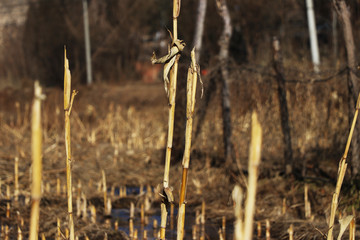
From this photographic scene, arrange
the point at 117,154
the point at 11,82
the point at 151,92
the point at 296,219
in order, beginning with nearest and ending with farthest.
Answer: the point at 296,219 → the point at 117,154 → the point at 151,92 → the point at 11,82

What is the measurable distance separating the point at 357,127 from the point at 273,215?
96 centimetres

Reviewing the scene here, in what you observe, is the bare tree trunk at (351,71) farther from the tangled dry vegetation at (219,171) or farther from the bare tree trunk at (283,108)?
the bare tree trunk at (283,108)

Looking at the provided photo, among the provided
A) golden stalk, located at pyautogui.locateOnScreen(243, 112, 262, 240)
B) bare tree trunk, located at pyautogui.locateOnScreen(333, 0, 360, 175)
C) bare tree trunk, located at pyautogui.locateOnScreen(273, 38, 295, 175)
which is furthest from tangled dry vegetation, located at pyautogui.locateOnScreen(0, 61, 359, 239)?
golden stalk, located at pyautogui.locateOnScreen(243, 112, 262, 240)

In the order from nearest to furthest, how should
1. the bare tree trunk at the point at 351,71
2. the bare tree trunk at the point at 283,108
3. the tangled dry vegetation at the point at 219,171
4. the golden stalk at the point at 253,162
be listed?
the golden stalk at the point at 253,162 < the tangled dry vegetation at the point at 219,171 < the bare tree trunk at the point at 351,71 < the bare tree trunk at the point at 283,108

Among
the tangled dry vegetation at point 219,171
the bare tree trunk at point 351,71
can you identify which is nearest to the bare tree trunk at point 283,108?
the tangled dry vegetation at point 219,171

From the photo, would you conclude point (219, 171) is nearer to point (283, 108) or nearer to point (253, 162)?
point (283, 108)

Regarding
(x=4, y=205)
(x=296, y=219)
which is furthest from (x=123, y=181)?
(x=296, y=219)

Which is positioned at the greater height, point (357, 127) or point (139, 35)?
point (139, 35)

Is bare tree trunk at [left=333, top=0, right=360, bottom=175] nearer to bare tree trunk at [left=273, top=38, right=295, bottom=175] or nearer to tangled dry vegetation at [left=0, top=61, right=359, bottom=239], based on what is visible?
tangled dry vegetation at [left=0, top=61, right=359, bottom=239]

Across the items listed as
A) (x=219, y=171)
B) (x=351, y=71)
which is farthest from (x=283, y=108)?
(x=219, y=171)

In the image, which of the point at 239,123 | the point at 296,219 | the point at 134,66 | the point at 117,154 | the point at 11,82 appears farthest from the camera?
the point at 134,66

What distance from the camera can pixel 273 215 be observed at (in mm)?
4477

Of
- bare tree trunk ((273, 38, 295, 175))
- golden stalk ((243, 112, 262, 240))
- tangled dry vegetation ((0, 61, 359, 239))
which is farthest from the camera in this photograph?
bare tree trunk ((273, 38, 295, 175))

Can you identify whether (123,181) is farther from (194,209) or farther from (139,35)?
(139,35)
